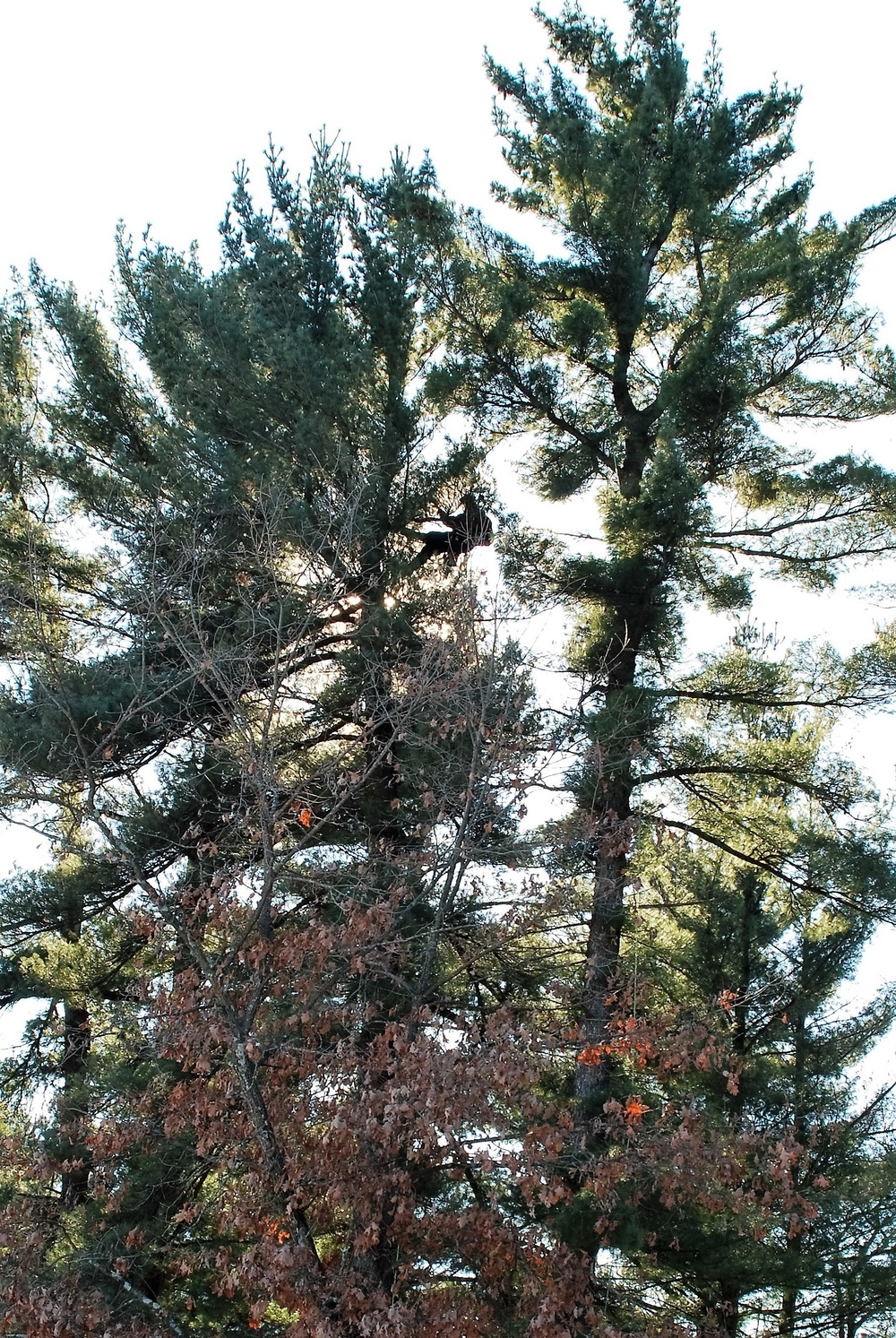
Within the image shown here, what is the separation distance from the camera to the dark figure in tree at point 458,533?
959 cm

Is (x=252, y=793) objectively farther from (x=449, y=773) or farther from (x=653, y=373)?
(x=653, y=373)

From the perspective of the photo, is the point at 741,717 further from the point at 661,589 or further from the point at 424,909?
the point at 424,909

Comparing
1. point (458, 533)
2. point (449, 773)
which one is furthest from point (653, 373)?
point (449, 773)

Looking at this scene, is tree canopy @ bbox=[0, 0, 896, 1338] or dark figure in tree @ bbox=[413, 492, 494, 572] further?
dark figure in tree @ bbox=[413, 492, 494, 572]

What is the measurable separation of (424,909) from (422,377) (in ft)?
14.6

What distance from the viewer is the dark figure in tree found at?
959cm

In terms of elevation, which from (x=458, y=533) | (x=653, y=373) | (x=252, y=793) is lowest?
(x=252, y=793)

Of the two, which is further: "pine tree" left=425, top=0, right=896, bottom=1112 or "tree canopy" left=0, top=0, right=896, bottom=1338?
"pine tree" left=425, top=0, right=896, bottom=1112

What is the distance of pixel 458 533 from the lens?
9.72 metres

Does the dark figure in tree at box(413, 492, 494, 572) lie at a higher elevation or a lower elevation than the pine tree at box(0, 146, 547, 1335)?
higher

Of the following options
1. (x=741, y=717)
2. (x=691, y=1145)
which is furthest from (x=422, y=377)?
(x=691, y=1145)

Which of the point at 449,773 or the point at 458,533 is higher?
the point at 458,533

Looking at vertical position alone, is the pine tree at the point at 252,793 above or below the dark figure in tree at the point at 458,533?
below

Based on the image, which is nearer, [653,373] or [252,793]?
[252,793]
